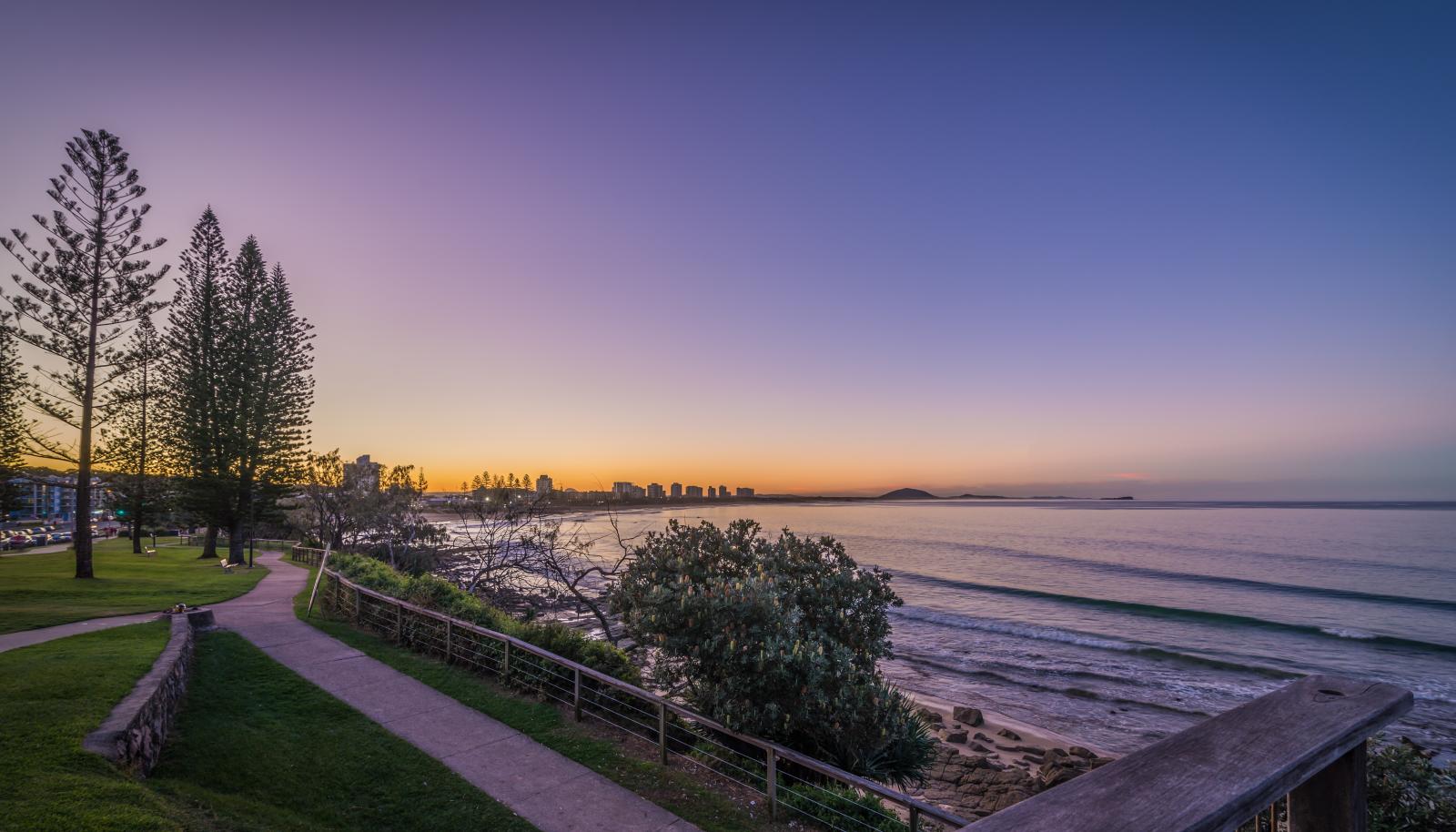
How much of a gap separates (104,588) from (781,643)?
69.1 ft

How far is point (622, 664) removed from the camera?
9.75 m

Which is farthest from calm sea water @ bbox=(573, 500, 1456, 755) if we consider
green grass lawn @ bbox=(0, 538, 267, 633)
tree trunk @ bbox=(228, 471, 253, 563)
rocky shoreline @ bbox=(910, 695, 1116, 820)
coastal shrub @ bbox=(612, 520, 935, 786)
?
tree trunk @ bbox=(228, 471, 253, 563)

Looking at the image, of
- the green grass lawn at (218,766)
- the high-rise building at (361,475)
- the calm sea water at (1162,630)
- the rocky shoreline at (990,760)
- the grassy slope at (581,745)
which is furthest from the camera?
the high-rise building at (361,475)

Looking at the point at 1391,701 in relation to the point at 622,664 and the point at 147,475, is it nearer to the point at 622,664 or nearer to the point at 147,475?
the point at 622,664

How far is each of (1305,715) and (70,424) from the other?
30.3 metres

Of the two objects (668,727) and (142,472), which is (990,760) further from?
(142,472)

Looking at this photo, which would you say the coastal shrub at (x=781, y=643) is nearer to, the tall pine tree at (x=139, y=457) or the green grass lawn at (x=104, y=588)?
the green grass lawn at (x=104, y=588)

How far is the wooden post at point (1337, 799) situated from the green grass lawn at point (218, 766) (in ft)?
19.8

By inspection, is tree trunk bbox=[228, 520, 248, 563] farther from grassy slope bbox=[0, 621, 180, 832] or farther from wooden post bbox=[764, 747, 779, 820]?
wooden post bbox=[764, 747, 779, 820]

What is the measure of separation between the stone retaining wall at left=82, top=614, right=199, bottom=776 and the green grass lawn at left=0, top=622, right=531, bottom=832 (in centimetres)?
13

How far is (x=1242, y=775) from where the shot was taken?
1345 mm

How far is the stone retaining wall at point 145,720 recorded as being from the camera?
5.74m

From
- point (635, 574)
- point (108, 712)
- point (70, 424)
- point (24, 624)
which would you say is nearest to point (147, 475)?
point (70, 424)

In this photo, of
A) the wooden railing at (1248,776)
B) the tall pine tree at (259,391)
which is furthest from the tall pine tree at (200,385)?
the wooden railing at (1248,776)
